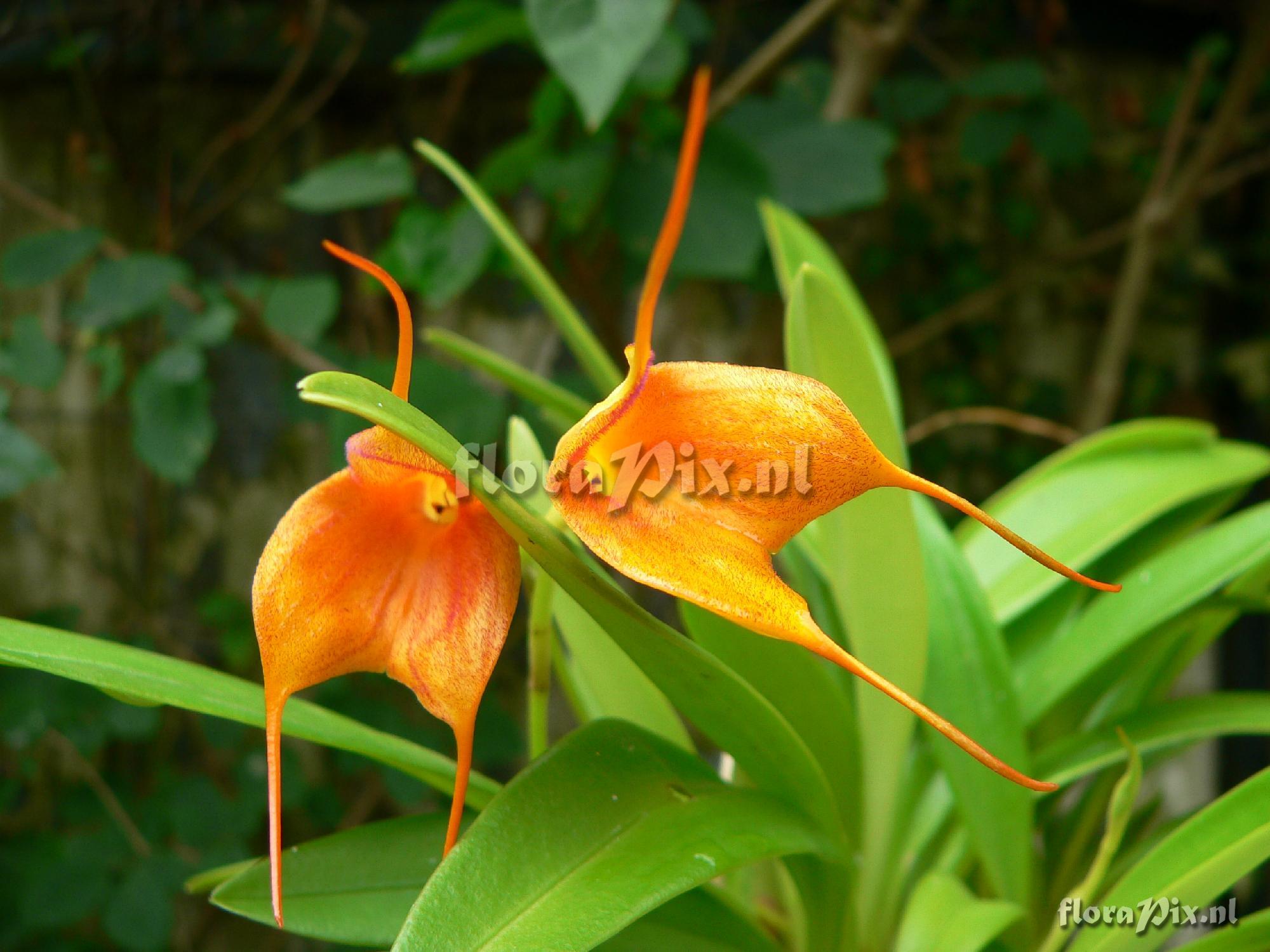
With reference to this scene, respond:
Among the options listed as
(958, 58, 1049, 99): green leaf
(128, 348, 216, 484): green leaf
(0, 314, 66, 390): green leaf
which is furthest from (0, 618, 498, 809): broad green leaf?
(958, 58, 1049, 99): green leaf

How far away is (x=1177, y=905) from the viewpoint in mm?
327

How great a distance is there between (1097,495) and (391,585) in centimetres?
45

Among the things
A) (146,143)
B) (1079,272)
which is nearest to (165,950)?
(146,143)

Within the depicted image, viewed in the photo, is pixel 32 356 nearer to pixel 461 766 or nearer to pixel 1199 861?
pixel 461 766

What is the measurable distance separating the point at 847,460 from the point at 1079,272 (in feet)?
4.91

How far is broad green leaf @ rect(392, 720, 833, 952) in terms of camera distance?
0.24 m

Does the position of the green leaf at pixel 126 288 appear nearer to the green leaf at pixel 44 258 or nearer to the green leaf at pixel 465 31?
the green leaf at pixel 44 258

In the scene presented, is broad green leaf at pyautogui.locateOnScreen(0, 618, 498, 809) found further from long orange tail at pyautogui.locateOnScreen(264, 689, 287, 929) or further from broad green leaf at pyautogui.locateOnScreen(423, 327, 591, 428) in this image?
broad green leaf at pyautogui.locateOnScreen(423, 327, 591, 428)

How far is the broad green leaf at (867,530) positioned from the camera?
0.39 metres

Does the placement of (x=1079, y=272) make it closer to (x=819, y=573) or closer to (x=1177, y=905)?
(x=819, y=573)

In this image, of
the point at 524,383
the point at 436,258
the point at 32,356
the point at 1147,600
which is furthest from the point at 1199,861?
the point at 32,356

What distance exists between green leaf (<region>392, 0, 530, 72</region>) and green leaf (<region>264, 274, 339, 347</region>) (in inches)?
8.7

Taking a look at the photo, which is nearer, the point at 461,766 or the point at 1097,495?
the point at 461,766

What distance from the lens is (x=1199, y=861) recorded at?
1.07 ft
